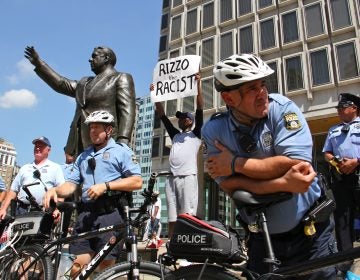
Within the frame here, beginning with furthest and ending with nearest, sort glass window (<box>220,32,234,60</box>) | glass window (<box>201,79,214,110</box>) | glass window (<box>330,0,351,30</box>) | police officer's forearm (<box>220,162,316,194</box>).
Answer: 1. glass window (<box>220,32,234,60</box>)
2. glass window (<box>201,79,214,110</box>)
3. glass window (<box>330,0,351,30</box>)
4. police officer's forearm (<box>220,162,316,194</box>)

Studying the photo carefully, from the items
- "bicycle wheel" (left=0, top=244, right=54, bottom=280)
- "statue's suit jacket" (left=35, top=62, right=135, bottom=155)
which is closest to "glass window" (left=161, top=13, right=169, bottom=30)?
"statue's suit jacket" (left=35, top=62, right=135, bottom=155)

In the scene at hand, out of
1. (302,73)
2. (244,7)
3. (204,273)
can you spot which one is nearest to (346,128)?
(204,273)

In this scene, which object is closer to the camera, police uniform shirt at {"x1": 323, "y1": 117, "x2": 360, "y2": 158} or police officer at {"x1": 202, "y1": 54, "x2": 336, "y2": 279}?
police officer at {"x1": 202, "y1": 54, "x2": 336, "y2": 279}

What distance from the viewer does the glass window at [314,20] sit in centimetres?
2350

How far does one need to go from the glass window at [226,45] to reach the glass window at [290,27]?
409 cm

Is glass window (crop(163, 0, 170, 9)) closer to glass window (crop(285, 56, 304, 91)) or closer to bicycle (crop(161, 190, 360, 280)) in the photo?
glass window (crop(285, 56, 304, 91))

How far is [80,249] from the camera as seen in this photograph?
11.6 ft

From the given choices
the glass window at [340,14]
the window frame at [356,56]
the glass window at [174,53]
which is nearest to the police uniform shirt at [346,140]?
the window frame at [356,56]

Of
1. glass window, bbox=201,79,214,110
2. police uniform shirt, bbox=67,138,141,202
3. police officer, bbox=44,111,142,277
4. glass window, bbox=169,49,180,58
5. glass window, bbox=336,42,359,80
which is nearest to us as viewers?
police officer, bbox=44,111,142,277

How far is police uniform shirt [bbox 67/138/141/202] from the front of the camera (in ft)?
12.3

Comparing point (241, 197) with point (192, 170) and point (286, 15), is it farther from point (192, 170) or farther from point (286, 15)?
point (286, 15)

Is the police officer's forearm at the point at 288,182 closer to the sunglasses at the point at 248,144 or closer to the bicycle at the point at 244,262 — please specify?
the bicycle at the point at 244,262

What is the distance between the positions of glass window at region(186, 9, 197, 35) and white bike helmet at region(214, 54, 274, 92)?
29.5 m

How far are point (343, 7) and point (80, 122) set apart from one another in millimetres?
22202
